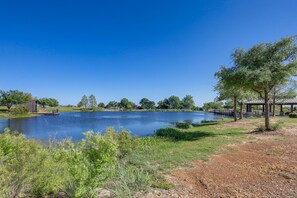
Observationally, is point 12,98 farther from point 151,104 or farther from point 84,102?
point 151,104

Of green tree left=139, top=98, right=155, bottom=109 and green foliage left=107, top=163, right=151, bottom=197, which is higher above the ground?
green tree left=139, top=98, right=155, bottom=109

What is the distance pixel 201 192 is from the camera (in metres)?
3.70

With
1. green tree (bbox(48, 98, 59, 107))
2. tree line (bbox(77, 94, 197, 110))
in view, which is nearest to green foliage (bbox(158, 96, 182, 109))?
tree line (bbox(77, 94, 197, 110))

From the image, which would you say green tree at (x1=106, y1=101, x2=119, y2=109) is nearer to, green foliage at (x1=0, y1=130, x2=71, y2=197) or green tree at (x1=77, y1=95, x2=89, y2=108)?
green tree at (x1=77, y1=95, x2=89, y2=108)

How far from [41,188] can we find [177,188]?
105 inches

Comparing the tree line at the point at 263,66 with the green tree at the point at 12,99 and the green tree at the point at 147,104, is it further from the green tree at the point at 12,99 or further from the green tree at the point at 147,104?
the green tree at the point at 147,104

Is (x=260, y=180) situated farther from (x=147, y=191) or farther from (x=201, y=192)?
(x=147, y=191)

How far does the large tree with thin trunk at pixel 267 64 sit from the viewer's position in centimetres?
1067

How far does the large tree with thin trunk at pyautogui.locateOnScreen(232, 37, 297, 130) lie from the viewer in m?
10.7

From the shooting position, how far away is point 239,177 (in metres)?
4.45

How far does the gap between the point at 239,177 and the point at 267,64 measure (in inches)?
378

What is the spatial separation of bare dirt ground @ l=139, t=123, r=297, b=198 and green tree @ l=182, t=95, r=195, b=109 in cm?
10775

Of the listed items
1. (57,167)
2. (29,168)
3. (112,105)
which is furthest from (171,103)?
(29,168)

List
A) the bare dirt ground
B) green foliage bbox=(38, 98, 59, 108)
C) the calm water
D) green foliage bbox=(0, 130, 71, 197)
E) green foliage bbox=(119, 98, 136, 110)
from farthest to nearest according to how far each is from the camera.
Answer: green foliage bbox=(119, 98, 136, 110), green foliage bbox=(38, 98, 59, 108), the calm water, the bare dirt ground, green foliage bbox=(0, 130, 71, 197)
